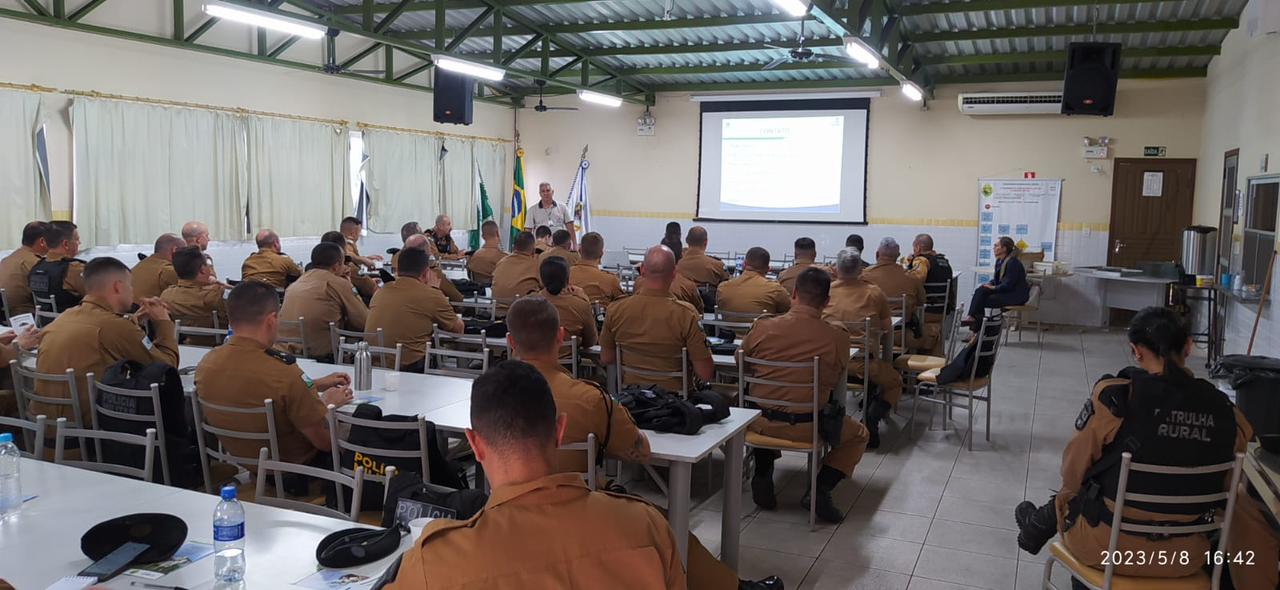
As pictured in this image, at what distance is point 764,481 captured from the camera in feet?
16.0

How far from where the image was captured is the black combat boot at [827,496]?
4668mm

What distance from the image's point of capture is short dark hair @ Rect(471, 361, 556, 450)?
178 cm

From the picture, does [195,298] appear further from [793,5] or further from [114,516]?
[793,5]

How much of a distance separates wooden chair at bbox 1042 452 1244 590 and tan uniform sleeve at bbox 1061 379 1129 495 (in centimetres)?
10

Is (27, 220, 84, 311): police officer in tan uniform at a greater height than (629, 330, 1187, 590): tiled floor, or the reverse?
(27, 220, 84, 311): police officer in tan uniform

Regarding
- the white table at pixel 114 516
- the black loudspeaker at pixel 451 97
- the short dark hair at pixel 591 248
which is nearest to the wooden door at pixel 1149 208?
the short dark hair at pixel 591 248

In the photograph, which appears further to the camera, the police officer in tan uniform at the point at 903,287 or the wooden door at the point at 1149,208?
the wooden door at the point at 1149,208

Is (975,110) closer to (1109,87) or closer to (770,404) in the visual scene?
(1109,87)

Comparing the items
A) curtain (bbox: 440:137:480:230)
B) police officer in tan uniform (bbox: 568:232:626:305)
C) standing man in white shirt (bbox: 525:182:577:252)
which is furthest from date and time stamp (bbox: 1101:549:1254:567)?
curtain (bbox: 440:137:480:230)

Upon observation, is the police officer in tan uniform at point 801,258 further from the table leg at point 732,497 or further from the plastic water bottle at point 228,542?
the plastic water bottle at point 228,542

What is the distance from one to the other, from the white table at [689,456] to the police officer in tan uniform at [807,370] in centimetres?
78

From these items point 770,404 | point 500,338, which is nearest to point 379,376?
point 500,338

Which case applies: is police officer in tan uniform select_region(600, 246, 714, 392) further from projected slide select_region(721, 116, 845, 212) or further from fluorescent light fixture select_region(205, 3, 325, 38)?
projected slide select_region(721, 116, 845, 212)

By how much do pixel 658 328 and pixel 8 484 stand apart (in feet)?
10.1
